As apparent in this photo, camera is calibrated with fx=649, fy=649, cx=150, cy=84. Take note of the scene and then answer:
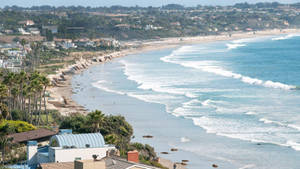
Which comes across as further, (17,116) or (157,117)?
(157,117)

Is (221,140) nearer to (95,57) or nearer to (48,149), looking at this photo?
(48,149)

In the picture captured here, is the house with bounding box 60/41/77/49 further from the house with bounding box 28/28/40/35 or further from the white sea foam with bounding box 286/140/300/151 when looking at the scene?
the white sea foam with bounding box 286/140/300/151

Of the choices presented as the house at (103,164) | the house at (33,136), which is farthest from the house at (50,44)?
the house at (103,164)

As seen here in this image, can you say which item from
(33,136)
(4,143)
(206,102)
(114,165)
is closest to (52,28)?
(206,102)

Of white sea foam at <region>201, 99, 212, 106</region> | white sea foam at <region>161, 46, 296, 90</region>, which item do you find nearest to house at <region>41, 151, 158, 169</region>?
white sea foam at <region>201, 99, 212, 106</region>

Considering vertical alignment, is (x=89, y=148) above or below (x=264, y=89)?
above

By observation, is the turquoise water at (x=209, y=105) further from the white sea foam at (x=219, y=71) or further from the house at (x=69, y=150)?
the house at (x=69, y=150)

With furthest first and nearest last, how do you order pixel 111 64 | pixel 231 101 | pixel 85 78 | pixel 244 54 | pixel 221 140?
pixel 244 54
pixel 111 64
pixel 85 78
pixel 231 101
pixel 221 140

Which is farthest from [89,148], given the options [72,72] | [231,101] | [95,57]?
[95,57]
